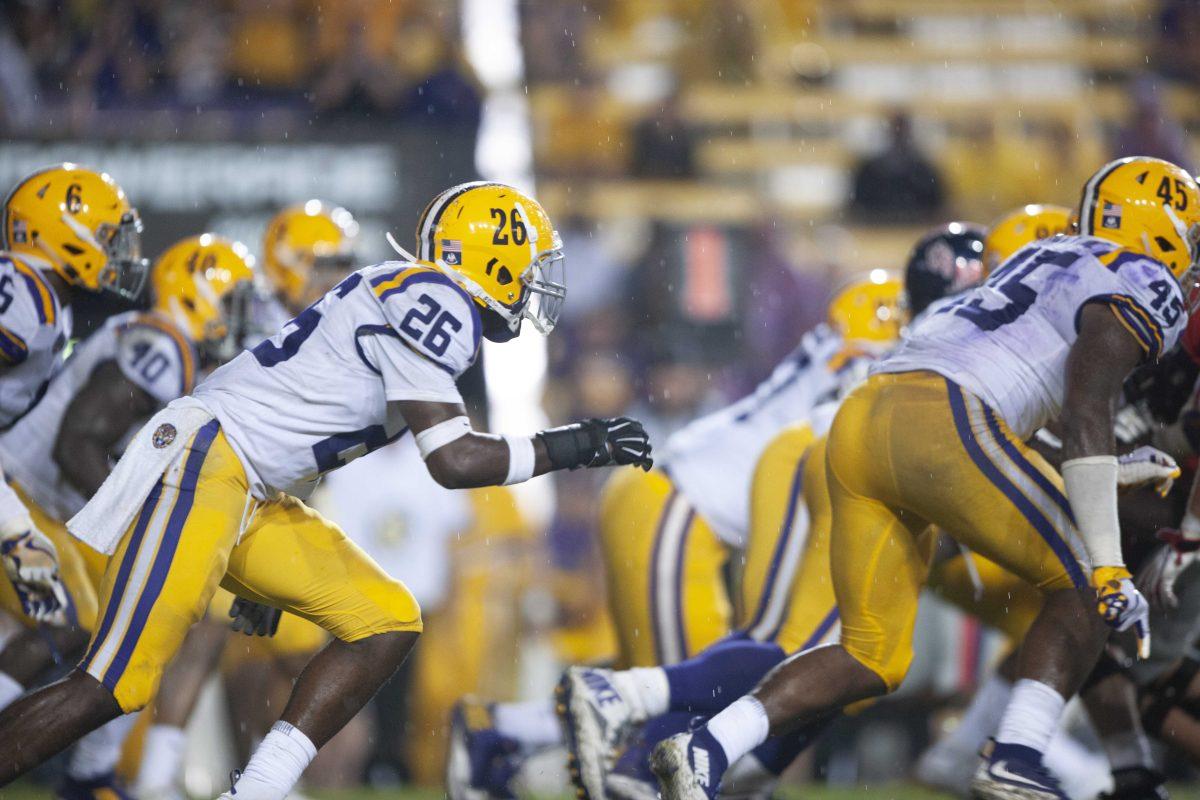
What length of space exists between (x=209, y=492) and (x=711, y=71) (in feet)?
27.4

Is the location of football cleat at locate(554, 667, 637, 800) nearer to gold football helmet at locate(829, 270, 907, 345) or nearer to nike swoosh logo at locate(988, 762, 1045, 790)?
nike swoosh logo at locate(988, 762, 1045, 790)

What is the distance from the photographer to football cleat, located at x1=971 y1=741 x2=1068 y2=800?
3.87 meters

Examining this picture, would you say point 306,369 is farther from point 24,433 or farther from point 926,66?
point 926,66

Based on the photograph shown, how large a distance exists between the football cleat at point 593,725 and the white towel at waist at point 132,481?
50.5 inches

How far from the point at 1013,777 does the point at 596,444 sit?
4.33 feet

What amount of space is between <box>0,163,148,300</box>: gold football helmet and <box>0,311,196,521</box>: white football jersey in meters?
0.17

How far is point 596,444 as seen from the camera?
13.2 feet

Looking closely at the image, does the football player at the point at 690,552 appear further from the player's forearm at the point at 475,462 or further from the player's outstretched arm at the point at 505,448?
the player's forearm at the point at 475,462

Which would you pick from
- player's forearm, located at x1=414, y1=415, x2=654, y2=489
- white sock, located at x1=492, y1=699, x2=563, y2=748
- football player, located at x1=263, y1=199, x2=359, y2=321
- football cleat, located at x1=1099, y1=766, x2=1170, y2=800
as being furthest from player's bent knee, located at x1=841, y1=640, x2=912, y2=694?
football player, located at x1=263, y1=199, x2=359, y2=321

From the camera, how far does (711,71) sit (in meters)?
11.7

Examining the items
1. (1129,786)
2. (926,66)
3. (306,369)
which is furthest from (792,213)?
(306,369)

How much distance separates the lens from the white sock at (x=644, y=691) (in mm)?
4465

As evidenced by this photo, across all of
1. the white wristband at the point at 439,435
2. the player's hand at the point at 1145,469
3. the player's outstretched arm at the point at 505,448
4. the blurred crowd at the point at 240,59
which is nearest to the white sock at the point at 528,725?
the player's outstretched arm at the point at 505,448

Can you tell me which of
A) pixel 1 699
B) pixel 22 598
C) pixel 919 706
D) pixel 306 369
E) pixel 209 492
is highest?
pixel 306 369
